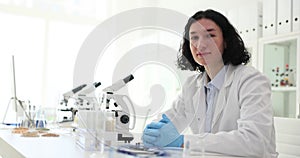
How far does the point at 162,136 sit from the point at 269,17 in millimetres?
1580

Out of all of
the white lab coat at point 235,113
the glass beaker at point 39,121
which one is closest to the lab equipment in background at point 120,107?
the white lab coat at point 235,113

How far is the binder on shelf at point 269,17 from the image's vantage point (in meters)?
2.36

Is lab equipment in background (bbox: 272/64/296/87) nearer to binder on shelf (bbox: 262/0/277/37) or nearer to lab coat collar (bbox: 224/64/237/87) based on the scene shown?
binder on shelf (bbox: 262/0/277/37)

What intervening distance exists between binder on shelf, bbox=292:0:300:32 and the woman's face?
860 millimetres

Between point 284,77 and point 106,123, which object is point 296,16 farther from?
point 106,123

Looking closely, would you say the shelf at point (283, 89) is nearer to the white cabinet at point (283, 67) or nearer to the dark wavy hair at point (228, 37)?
the white cabinet at point (283, 67)

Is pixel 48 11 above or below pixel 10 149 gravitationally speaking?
above

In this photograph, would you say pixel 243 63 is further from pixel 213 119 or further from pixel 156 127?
pixel 156 127

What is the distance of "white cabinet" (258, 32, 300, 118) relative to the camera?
2.22 metres

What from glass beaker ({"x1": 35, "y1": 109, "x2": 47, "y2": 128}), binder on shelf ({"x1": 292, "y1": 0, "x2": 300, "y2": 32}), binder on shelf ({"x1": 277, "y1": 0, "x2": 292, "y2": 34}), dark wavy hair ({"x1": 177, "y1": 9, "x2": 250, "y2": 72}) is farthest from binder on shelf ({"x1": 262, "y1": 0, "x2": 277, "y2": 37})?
glass beaker ({"x1": 35, "y1": 109, "x2": 47, "y2": 128})

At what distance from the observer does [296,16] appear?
219cm

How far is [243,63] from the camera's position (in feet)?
5.30

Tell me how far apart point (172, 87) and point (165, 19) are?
2.31ft

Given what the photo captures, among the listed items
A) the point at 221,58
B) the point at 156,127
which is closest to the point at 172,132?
the point at 156,127
